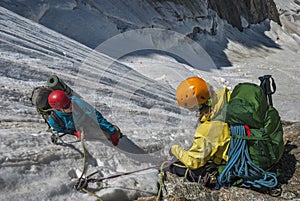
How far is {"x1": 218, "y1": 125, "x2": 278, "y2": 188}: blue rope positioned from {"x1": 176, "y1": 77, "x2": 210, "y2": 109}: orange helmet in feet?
1.17

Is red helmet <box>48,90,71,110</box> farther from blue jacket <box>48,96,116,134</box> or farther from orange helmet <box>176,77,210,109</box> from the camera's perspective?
orange helmet <box>176,77,210,109</box>

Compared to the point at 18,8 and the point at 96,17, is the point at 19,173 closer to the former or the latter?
the point at 18,8

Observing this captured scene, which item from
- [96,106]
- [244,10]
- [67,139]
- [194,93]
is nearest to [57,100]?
[67,139]

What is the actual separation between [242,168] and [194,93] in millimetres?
747

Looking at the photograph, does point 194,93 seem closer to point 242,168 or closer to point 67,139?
point 242,168

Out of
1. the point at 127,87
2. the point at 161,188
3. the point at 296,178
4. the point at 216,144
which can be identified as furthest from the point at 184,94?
the point at 127,87

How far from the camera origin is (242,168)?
2674 mm

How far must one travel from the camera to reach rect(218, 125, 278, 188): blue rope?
2.64m

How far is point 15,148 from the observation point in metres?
2.39

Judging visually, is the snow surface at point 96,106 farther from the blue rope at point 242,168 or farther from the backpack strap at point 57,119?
the blue rope at point 242,168

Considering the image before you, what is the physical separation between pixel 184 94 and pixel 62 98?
108 centimetres

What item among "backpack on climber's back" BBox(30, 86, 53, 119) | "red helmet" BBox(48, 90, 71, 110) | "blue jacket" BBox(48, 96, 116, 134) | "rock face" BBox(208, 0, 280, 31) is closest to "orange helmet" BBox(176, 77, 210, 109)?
"blue jacket" BBox(48, 96, 116, 134)

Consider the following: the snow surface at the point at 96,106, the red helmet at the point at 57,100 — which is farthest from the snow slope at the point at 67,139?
the red helmet at the point at 57,100

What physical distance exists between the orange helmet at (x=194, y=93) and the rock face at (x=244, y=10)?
17541 millimetres
